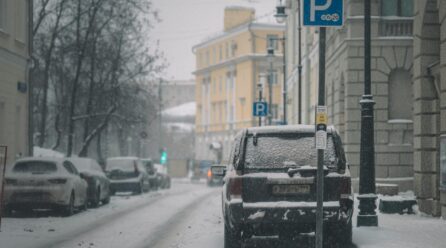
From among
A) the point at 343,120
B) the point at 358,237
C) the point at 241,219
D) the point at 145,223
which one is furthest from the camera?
the point at 343,120

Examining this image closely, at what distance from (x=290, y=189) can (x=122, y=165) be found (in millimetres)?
25699

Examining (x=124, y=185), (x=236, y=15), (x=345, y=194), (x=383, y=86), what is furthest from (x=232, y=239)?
(x=236, y=15)

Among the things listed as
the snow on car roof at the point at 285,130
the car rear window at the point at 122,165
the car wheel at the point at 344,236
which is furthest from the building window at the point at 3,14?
the car wheel at the point at 344,236

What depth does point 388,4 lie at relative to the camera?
28.1 m

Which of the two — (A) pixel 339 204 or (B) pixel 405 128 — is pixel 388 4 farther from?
(A) pixel 339 204

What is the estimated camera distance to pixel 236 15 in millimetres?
93562

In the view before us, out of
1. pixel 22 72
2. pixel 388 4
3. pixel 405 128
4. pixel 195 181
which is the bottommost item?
pixel 195 181

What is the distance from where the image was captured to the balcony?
2784cm

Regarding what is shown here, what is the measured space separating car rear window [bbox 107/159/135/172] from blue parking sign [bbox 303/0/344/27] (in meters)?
26.9

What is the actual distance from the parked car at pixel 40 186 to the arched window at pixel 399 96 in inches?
→ 435

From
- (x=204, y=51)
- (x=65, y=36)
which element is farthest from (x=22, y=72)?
(x=204, y=51)

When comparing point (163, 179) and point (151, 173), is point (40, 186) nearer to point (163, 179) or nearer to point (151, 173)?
point (151, 173)

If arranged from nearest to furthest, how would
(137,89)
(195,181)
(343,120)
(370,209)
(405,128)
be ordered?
(370,209), (405,128), (343,120), (137,89), (195,181)

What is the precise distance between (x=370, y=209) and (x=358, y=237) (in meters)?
1.73
